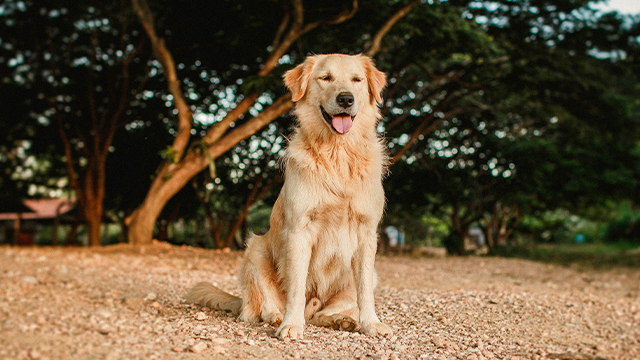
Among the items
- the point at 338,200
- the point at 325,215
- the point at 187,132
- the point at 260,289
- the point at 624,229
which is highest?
the point at 187,132

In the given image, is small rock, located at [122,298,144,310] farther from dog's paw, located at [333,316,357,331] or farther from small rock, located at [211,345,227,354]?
dog's paw, located at [333,316,357,331]

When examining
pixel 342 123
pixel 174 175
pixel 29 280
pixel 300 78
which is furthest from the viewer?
pixel 174 175

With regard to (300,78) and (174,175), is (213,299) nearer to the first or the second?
(300,78)

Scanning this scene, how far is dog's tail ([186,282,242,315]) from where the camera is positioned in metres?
4.16

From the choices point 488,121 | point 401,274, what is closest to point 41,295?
point 401,274

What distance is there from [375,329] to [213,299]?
5.37ft

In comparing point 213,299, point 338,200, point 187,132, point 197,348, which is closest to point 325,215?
point 338,200

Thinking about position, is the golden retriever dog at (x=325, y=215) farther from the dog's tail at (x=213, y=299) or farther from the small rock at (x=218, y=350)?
the small rock at (x=218, y=350)

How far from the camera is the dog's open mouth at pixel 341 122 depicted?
3.64 metres

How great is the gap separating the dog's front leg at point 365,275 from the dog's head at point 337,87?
33.3 inches

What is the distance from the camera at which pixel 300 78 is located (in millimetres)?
3971

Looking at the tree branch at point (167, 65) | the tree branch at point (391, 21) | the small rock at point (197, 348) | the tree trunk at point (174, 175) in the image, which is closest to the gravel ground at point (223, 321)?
the small rock at point (197, 348)

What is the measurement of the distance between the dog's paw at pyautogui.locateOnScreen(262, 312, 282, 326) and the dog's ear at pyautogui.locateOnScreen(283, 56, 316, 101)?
174 centimetres

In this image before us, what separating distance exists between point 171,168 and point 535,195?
12.3 meters
